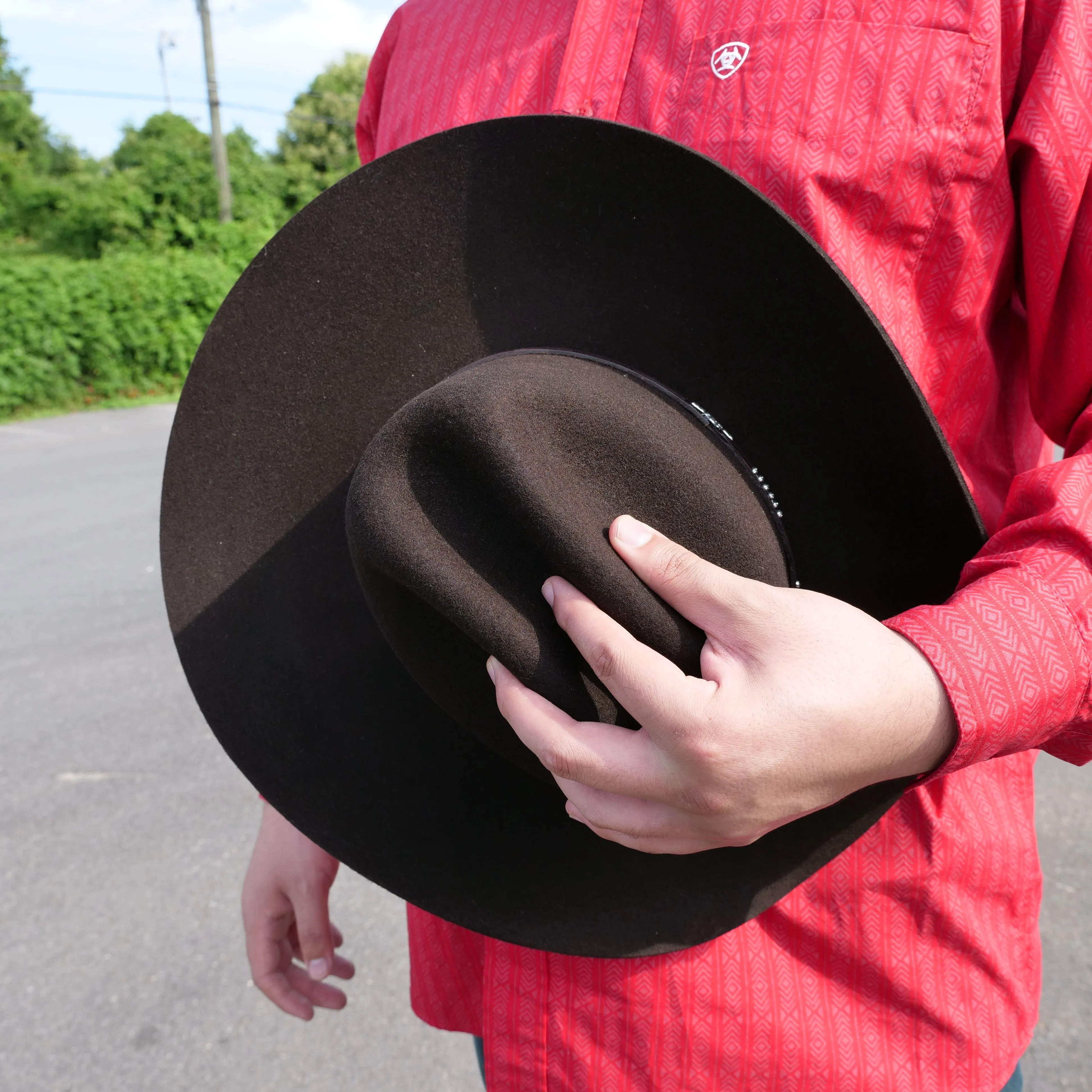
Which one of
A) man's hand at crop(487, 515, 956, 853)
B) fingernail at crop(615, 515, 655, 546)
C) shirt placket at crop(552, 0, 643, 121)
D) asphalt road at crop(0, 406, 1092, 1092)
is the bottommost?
asphalt road at crop(0, 406, 1092, 1092)

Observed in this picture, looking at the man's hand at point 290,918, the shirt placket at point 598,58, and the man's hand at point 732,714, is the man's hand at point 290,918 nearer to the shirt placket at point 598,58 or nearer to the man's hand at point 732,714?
the man's hand at point 732,714

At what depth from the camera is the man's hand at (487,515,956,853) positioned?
0.61m

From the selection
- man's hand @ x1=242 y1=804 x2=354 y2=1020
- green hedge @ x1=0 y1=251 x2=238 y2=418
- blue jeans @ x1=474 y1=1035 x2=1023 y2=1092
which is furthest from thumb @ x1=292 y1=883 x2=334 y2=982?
green hedge @ x1=0 y1=251 x2=238 y2=418

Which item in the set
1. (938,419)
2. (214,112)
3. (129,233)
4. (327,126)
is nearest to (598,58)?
(938,419)

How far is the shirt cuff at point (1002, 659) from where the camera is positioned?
0.66 meters

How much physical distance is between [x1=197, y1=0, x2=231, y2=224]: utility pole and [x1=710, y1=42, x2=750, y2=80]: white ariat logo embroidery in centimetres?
2131

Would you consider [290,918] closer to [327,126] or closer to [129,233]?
[129,233]

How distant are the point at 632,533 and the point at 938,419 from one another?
367 millimetres

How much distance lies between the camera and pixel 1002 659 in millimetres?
667

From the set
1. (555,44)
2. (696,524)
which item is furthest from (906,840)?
(555,44)

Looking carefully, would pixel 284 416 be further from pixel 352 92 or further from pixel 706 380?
pixel 352 92

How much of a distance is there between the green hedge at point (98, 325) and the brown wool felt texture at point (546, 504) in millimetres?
12479

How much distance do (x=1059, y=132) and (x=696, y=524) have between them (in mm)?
432

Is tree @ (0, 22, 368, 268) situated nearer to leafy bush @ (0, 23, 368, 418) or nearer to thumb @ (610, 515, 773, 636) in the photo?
leafy bush @ (0, 23, 368, 418)
